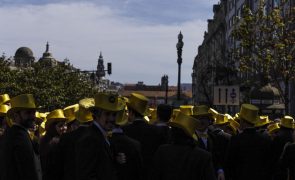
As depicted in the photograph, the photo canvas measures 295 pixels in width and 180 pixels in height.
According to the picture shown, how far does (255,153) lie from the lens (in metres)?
8.99

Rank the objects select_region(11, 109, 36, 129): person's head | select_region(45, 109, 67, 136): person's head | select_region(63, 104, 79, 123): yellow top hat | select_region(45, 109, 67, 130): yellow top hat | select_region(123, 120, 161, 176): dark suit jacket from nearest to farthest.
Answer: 1. select_region(11, 109, 36, 129): person's head
2. select_region(123, 120, 161, 176): dark suit jacket
3. select_region(45, 109, 67, 136): person's head
4. select_region(45, 109, 67, 130): yellow top hat
5. select_region(63, 104, 79, 123): yellow top hat

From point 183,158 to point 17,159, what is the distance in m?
1.69

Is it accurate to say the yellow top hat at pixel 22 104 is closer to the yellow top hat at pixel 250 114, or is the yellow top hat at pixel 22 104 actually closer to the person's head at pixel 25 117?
the person's head at pixel 25 117

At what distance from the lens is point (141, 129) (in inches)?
327

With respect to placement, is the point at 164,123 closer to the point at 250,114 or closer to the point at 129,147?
the point at 250,114

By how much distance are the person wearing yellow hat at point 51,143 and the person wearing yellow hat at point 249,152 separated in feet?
8.50

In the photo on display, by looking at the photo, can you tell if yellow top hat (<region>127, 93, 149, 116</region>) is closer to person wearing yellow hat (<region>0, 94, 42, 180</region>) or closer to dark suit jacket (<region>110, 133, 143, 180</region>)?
dark suit jacket (<region>110, 133, 143, 180</region>)

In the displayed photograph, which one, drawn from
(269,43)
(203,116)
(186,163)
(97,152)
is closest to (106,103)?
(97,152)

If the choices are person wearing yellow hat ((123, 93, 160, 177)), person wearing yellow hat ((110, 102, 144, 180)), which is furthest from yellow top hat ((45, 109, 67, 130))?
person wearing yellow hat ((110, 102, 144, 180))

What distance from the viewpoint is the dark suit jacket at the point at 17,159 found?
241 inches

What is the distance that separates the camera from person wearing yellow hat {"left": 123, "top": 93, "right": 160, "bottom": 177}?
829cm

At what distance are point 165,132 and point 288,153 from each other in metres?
1.77

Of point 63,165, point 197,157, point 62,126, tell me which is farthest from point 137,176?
point 62,126

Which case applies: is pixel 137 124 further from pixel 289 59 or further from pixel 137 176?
pixel 289 59
